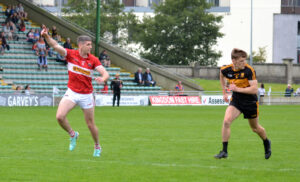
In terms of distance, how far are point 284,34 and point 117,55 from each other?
129ft

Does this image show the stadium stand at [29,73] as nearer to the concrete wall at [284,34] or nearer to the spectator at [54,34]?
the spectator at [54,34]

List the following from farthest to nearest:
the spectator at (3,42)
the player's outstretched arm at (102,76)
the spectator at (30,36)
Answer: the spectator at (30,36), the spectator at (3,42), the player's outstretched arm at (102,76)

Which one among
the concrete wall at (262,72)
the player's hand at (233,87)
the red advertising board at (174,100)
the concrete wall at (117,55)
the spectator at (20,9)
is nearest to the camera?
the player's hand at (233,87)

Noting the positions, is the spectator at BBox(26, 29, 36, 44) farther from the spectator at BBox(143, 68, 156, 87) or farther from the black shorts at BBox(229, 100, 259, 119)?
the black shorts at BBox(229, 100, 259, 119)

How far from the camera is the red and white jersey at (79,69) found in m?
11.6

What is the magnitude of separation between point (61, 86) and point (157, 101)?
6.66 m

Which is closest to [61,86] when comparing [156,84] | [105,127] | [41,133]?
[156,84]

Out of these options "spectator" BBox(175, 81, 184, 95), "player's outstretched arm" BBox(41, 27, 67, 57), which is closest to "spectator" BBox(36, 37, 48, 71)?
"spectator" BBox(175, 81, 184, 95)

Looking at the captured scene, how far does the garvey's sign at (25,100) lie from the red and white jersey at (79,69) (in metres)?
24.3

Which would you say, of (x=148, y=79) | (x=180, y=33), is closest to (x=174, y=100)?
(x=148, y=79)

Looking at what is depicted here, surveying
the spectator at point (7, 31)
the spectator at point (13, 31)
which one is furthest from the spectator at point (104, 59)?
the spectator at point (7, 31)

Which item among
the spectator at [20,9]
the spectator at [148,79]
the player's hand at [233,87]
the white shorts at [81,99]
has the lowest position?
the spectator at [148,79]

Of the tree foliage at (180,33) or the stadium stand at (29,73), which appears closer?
the stadium stand at (29,73)

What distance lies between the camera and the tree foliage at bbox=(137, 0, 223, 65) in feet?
238
